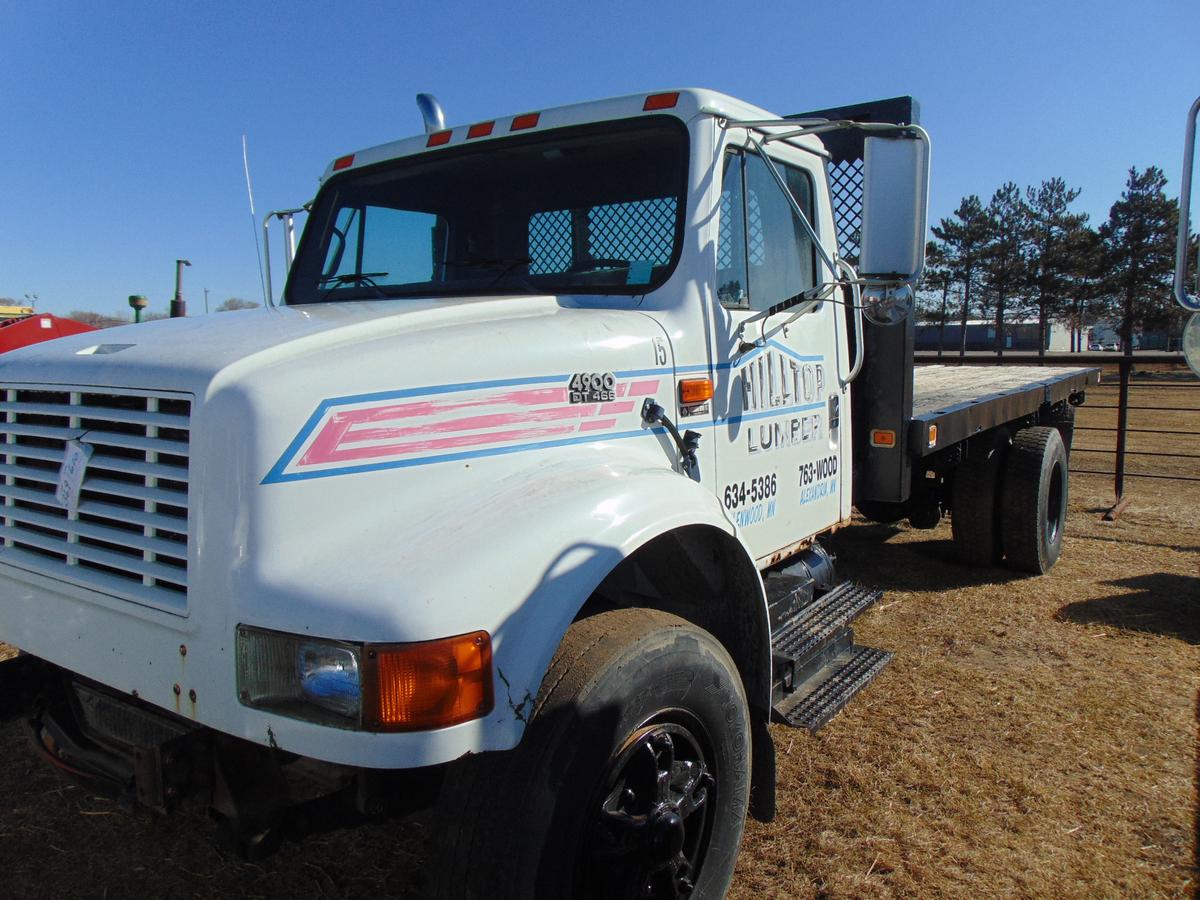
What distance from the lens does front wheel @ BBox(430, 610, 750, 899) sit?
1841mm

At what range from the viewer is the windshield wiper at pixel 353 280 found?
10.8ft

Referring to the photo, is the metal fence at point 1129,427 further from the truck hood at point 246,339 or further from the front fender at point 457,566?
the front fender at point 457,566

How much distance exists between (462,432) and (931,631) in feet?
12.8

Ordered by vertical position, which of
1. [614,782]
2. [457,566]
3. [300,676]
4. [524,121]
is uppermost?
[524,121]

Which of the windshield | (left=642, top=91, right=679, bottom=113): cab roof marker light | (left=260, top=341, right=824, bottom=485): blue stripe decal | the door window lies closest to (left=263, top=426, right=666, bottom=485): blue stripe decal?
(left=260, top=341, right=824, bottom=485): blue stripe decal

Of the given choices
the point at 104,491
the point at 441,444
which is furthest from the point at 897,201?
the point at 104,491

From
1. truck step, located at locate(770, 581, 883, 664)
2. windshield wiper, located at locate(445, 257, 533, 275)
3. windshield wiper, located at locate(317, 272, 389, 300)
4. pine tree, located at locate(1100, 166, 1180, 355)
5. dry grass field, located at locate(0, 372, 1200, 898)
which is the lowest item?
dry grass field, located at locate(0, 372, 1200, 898)

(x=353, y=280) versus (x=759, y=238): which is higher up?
(x=759, y=238)

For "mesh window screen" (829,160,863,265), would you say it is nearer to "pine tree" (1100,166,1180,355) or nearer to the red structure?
the red structure

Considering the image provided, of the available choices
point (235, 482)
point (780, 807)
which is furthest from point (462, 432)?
point (780, 807)

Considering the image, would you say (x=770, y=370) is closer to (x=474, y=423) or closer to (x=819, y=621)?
(x=819, y=621)

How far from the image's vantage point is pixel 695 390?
2789 mm

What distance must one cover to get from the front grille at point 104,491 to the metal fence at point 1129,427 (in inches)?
281

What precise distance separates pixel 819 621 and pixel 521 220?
2.06 m
